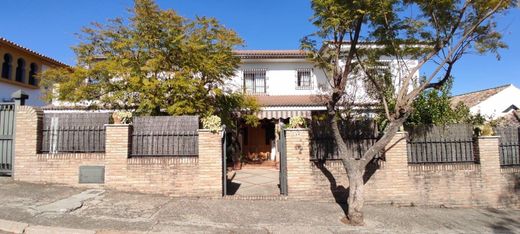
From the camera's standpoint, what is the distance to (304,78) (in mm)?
21453

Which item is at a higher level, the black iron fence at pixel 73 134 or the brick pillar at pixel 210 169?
the black iron fence at pixel 73 134

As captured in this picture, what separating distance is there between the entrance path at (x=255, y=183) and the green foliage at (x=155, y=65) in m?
3.19

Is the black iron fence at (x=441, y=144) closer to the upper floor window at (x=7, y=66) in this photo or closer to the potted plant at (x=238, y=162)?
the potted plant at (x=238, y=162)

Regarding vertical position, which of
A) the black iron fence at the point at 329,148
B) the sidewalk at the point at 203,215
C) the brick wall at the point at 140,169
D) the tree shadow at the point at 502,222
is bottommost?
the tree shadow at the point at 502,222

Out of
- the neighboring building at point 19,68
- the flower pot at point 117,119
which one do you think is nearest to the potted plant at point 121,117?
the flower pot at point 117,119

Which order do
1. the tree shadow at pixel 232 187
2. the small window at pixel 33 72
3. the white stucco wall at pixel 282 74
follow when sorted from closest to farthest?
the tree shadow at pixel 232 187, the white stucco wall at pixel 282 74, the small window at pixel 33 72

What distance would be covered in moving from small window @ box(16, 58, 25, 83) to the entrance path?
19.3 meters

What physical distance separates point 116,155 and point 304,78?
578 inches

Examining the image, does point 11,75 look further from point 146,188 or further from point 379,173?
point 379,173

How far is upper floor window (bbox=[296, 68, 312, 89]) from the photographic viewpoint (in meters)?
21.3

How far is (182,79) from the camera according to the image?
1173 cm

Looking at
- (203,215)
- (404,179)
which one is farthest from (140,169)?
(404,179)

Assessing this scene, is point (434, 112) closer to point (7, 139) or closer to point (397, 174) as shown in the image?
point (397, 174)

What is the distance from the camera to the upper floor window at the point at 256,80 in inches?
835
